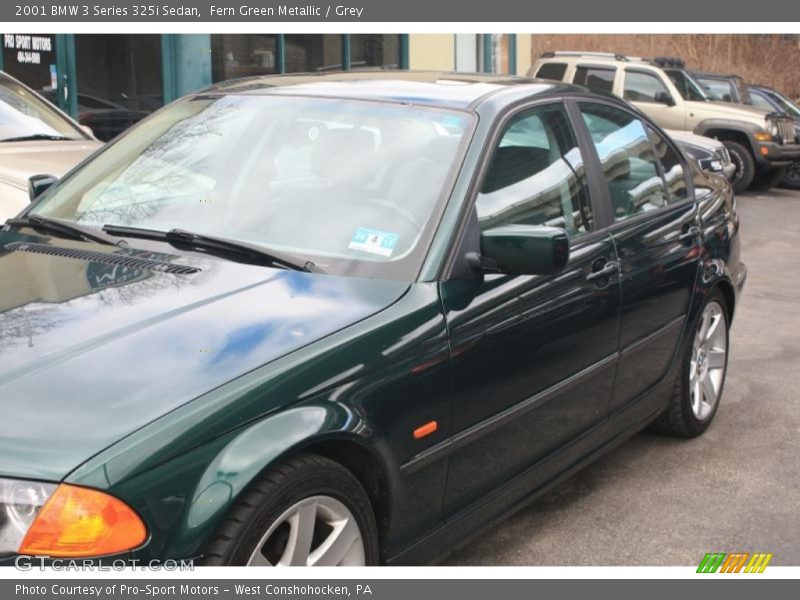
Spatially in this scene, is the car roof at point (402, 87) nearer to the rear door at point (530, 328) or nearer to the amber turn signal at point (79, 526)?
the rear door at point (530, 328)

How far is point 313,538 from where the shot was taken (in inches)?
110

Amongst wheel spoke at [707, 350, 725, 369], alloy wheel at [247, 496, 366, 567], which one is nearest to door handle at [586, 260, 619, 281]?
wheel spoke at [707, 350, 725, 369]

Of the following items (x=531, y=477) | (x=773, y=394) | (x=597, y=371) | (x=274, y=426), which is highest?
(x=274, y=426)

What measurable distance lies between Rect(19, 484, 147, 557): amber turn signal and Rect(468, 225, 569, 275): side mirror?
55.8 inches

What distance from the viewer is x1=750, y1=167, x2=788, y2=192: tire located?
16.6m

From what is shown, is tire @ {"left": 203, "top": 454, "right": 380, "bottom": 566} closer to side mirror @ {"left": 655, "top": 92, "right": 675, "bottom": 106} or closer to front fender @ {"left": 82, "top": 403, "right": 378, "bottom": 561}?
front fender @ {"left": 82, "top": 403, "right": 378, "bottom": 561}

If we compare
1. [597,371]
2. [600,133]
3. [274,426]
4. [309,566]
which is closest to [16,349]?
[274,426]

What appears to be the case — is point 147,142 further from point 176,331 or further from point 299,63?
point 299,63

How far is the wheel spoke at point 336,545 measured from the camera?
2.81m

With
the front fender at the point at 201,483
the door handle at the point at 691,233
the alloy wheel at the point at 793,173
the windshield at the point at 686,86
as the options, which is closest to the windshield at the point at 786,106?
the alloy wheel at the point at 793,173

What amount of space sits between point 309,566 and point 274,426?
411mm

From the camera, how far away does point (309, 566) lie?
2783mm

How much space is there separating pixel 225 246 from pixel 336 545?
3.47 ft

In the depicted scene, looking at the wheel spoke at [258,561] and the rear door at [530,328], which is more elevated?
the rear door at [530,328]
